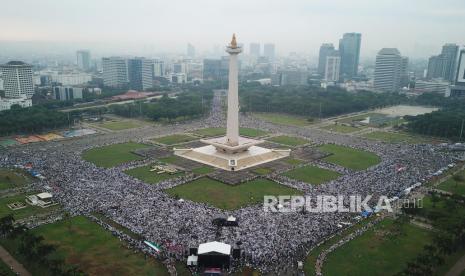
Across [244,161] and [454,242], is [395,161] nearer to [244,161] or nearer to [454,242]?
[244,161]

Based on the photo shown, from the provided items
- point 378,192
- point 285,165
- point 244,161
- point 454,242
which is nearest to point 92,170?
point 244,161

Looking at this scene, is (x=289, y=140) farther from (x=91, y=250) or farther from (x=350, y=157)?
(x=91, y=250)

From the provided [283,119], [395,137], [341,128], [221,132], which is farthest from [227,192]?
[283,119]

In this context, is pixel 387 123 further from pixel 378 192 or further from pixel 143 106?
pixel 143 106

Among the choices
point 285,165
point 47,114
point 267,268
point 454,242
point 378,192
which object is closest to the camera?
point 267,268

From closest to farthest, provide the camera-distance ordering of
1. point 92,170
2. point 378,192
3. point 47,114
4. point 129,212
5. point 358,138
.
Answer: point 129,212 < point 378,192 < point 92,170 < point 358,138 < point 47,114

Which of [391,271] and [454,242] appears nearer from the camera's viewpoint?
[391,271]
